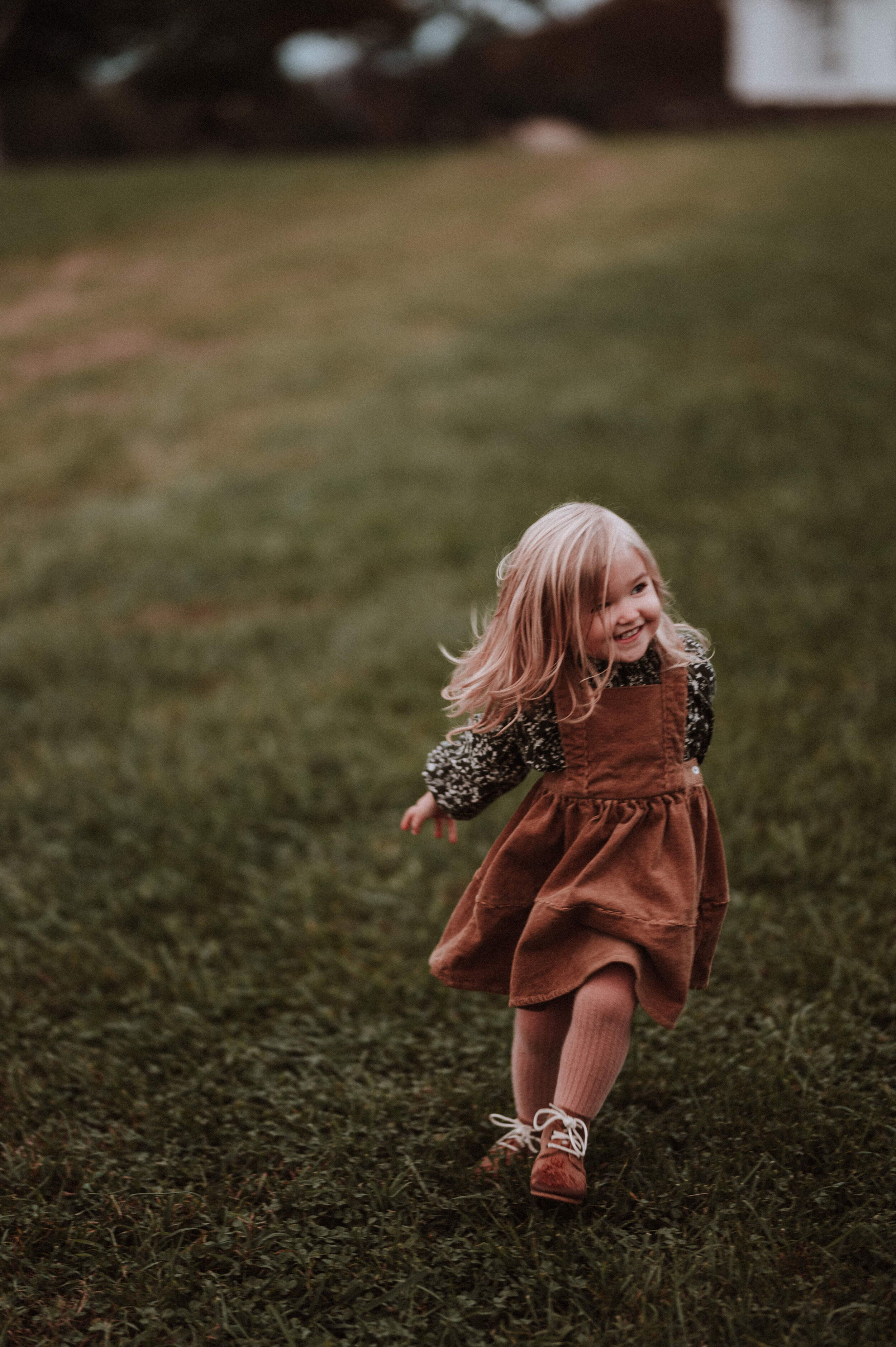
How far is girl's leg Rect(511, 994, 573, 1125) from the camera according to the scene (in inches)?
84.8

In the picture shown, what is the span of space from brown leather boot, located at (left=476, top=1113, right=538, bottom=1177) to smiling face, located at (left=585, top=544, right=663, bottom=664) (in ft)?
3.04

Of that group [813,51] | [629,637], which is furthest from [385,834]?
[813,51]

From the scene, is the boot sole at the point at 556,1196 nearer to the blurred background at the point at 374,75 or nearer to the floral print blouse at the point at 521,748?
the floral print blouse at the point at 521,748

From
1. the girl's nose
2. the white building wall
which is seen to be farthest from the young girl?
the white building wall

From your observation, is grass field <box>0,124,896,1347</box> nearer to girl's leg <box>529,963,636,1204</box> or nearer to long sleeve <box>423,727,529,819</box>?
girl's leg <box>529,963,636,1204</box>

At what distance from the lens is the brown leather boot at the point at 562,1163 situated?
6.47ft

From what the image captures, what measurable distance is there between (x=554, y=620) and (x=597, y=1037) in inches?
27.6

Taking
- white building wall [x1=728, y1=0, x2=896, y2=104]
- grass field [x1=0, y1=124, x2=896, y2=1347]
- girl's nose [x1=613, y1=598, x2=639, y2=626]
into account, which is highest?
white building wall [x1=728, y1=0, x2=896, y2=104]

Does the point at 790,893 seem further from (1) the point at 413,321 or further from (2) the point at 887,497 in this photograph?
(1) the point at 413,321

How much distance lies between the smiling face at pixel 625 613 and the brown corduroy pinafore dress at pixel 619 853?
84mm

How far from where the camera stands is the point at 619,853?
1989 millimetres

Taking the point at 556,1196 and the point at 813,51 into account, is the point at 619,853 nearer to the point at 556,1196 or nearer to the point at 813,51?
the point at 556,1196

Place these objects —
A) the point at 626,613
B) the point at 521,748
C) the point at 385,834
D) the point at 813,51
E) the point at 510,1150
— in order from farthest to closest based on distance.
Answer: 1. the point at 813,51
2. the point at 385,834
3. the point at 510,1150
4. the point at 521,748
5. the point at 626,613

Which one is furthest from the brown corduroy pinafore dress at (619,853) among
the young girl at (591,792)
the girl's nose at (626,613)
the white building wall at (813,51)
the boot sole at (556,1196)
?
the white building wall at (813,51)
